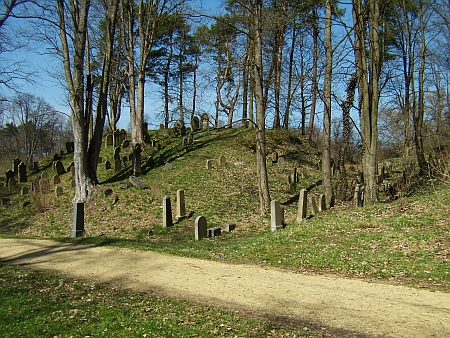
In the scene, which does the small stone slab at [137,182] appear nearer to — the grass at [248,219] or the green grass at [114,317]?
the grass at [248,219]

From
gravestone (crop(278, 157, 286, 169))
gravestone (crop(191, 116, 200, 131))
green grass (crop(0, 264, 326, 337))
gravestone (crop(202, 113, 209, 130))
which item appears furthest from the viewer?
gravestone (crop(191, 116, 200, 131))

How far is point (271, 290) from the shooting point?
616 cm

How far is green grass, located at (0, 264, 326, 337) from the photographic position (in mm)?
4574

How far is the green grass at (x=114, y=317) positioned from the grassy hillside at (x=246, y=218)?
117 inches

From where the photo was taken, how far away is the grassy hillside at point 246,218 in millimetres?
7754

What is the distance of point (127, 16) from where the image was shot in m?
24.8

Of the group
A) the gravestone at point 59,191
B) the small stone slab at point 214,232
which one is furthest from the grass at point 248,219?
the gravestone at point 59,191

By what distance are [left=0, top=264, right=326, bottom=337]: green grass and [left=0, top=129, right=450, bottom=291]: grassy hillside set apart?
2970mm

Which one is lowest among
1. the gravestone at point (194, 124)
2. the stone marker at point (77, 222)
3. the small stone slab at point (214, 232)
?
A: the small stone slab at point (214, 232)

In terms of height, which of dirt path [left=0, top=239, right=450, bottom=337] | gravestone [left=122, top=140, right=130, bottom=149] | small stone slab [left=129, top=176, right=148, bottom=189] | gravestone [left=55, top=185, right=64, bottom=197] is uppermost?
gravestone [left=122, top=140, right=130, bottom=149]

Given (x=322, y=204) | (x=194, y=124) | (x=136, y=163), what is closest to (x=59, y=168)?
(x=136, y=163)

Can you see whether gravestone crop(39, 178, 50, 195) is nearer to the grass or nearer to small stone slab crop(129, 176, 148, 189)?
the grass

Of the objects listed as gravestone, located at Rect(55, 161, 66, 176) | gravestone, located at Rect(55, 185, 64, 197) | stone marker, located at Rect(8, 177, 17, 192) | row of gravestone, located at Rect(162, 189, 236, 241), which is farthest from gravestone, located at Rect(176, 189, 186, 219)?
stone marker, located at Rect(8, 177, 17, 192)

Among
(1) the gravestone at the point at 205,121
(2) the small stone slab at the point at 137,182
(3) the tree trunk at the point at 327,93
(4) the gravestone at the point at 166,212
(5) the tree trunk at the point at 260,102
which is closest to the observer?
(4) the gravestone at the point at 166,212
